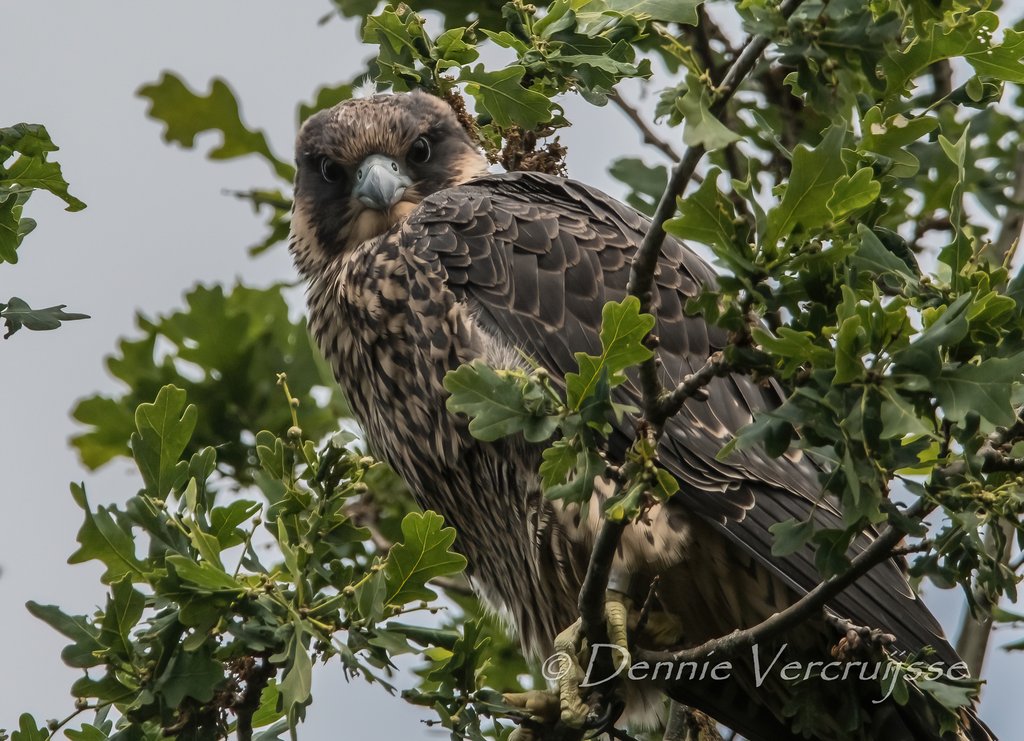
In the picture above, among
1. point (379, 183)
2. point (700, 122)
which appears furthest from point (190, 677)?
point (379, 183)

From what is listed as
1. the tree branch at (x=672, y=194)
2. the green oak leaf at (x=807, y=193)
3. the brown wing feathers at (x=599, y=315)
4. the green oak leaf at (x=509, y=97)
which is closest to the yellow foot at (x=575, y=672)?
the brown wing feathers at (x=599, y=315)

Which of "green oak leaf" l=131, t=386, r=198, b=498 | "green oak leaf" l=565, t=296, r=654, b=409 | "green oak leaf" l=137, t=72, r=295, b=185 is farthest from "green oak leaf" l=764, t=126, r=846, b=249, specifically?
"green oak leaf" l=137, t=72, r=295, b=185

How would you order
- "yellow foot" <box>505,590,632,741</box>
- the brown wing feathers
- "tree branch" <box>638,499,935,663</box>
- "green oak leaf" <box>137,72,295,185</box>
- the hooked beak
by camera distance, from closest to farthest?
"tree branch" <box>638,499,935,663</box>
"yellow foot" <box>505,590,632,741</box>
the brown wing feathers
the hooked beak
"green oak leaf" <box>137,72,295,185</box>

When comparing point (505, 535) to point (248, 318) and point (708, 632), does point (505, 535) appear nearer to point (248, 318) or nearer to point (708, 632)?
point (708, 632)

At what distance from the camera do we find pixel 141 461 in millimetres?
2828

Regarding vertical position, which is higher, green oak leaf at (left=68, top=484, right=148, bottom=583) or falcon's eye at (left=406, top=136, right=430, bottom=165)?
falcon's eye at (left=406, top=136, right=430, bottom=165)

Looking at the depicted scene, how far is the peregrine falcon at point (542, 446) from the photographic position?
3.43 metres

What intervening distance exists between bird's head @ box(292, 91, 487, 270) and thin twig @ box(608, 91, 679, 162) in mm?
645

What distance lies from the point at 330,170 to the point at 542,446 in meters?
1.64

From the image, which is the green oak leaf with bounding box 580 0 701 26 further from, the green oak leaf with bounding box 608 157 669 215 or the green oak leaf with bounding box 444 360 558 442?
the green oak leaf with bounding box 608 157 669 215

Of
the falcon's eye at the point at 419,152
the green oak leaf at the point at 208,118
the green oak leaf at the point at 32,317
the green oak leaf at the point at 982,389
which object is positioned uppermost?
the green oak leaf at the point at 208,118

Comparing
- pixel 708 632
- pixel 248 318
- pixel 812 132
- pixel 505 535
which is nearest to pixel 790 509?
pixel 708 632
